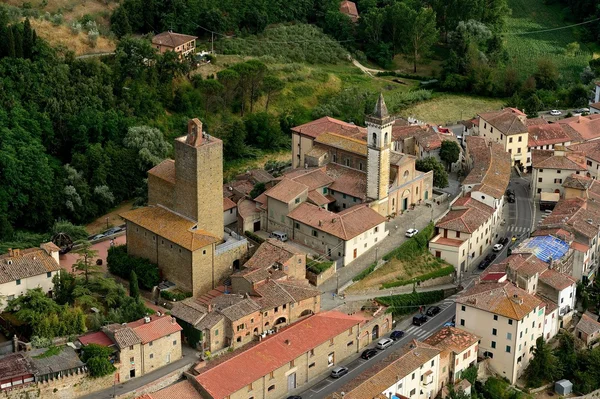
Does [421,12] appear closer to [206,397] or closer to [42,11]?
[42,11]

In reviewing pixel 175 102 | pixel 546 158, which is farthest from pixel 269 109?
pixel 546 158

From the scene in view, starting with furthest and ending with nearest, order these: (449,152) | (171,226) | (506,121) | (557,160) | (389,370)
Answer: (506,121), (449,152), (557,160), (171,226), (389,370)

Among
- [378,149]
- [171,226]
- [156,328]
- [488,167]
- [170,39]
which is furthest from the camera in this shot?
[170,39]

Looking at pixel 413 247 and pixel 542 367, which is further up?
pixel 413 247

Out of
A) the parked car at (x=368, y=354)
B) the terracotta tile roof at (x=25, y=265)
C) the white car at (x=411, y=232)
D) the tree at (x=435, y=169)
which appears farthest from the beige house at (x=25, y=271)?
the tree at (x=435, y=169)

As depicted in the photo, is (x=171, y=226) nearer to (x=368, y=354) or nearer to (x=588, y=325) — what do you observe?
(x=368, y=354)

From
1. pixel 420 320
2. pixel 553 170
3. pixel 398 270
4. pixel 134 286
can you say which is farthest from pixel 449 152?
pixel 134 286

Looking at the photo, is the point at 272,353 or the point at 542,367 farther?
the point at 542,367
